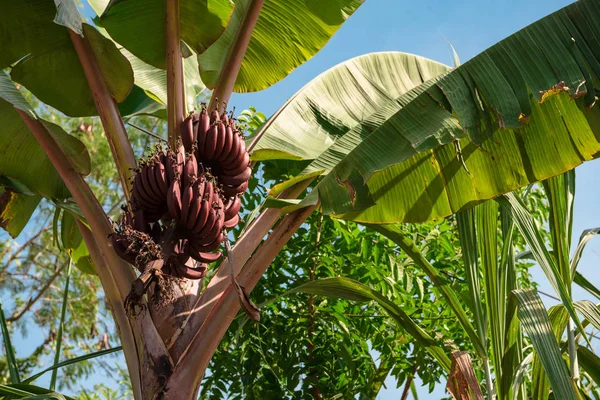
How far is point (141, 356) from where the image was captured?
8.30 feet

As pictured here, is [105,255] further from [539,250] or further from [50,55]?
[539,250]

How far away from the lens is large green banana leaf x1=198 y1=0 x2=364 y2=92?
3.28 metres

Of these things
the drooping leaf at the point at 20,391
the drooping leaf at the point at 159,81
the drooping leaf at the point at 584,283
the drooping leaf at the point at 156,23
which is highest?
the drooping leaf at the point at 159,81

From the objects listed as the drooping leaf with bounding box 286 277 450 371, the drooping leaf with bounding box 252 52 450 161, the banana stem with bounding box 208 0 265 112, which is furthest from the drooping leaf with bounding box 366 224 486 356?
the banana stem with bounding box 208 0 265 112

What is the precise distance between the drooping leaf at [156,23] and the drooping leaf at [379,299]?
124 centimetres

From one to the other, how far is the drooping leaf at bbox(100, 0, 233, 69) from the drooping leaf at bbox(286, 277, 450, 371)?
124 centimetres

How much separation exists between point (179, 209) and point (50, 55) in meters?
1.37

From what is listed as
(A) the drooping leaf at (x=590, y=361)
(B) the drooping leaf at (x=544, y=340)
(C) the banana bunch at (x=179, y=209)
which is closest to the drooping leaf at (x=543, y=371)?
(A) the drooping leaf at (x=590, y=361)

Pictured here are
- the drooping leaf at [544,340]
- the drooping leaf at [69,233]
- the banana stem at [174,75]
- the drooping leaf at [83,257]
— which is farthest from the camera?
the drooping leaf at [83,257]

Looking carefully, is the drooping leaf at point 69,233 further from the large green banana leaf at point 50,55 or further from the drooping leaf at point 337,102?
the drooping leaf at point 337,102

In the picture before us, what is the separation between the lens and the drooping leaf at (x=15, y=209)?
3.53 m

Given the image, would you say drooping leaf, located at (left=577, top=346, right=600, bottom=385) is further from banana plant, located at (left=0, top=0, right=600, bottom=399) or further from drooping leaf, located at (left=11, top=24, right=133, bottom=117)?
drooping leaf, located at (left=11, top=24, right=133, bottom=117)

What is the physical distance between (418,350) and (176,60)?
172cm

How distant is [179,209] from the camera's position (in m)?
2.29
